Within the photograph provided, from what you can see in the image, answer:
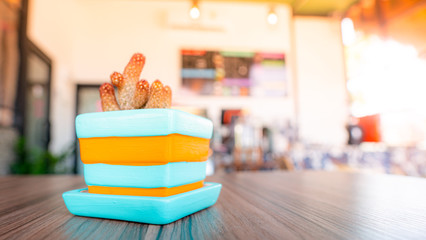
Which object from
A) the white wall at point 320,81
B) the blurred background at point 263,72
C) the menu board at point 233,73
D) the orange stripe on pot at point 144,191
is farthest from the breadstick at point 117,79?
the white wall at point 320,81

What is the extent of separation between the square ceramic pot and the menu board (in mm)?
3544

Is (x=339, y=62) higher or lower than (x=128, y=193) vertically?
higher

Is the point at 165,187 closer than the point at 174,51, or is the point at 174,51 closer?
the point at 165,187

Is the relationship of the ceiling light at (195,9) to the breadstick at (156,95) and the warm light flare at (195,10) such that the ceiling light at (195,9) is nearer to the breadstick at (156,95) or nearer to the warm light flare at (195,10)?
the warm light flare at (195,10)

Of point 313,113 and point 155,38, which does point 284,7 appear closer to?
point 313,113

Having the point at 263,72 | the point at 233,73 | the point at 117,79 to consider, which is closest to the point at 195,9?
the point at 233,73

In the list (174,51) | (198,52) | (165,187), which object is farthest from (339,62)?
(165,187)

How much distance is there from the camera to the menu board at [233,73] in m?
3.92

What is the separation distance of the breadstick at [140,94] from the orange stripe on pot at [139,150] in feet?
0.21

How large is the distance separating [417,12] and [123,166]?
4068mm

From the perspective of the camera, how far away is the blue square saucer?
31cm

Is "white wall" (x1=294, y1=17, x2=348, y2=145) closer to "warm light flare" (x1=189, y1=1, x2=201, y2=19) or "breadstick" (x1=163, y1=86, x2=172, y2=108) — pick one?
"warm light flare" (x1=189, y1=1, x2=201, y2=19)

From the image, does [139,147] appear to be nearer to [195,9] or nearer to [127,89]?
[127,89]

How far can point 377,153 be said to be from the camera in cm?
319
